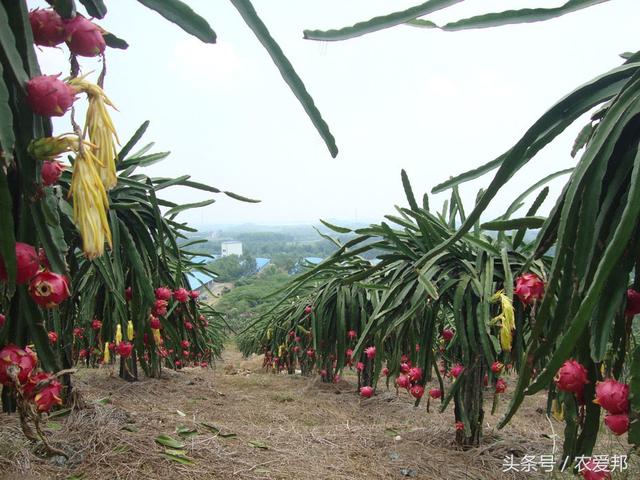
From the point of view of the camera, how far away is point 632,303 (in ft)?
3.54

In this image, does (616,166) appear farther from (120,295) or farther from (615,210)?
(120,295)

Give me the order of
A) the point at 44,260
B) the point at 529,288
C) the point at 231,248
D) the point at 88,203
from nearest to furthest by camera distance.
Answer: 1. the point at 88,203
2. the point at 44,260
3. the point at 529,288
4. the point at 231,248

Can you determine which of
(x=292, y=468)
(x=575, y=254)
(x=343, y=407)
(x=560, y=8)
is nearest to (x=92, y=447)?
(x=292, y=468)

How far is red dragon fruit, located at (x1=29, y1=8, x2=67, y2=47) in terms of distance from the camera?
79cm

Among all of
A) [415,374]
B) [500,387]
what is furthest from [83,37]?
[500,387]

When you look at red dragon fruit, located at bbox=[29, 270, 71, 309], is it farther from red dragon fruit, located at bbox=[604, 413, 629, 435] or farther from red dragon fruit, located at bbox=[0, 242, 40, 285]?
red dragon fruit, located at bbox=[604, 413, 629, 435]

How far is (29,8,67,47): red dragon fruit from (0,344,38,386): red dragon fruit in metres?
0.49

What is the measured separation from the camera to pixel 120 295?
221 centimetres

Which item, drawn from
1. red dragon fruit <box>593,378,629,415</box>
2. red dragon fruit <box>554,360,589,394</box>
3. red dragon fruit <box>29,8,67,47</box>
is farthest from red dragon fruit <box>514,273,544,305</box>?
red dragon fruit <box>29,8,67,47</box>

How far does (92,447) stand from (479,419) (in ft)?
6.75

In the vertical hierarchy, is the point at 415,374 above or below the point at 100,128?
below

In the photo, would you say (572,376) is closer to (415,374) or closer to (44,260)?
(44,260)

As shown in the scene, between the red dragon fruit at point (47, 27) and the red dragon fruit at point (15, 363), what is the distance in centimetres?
49

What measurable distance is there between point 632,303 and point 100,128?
1.05 meters
